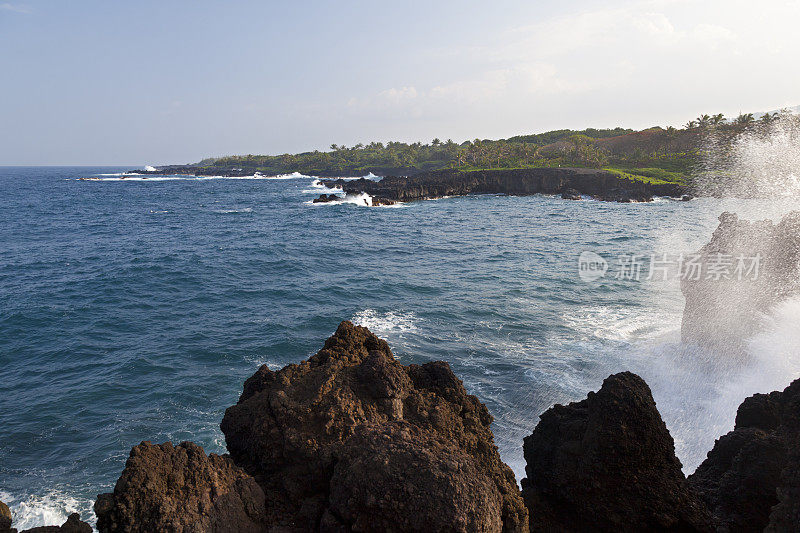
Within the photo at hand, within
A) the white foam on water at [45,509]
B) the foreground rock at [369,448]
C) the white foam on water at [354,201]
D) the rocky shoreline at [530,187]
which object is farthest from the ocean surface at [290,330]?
A: the white foam on water at [354,201]

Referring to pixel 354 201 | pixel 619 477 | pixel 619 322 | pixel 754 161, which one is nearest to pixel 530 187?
pixel 354 201

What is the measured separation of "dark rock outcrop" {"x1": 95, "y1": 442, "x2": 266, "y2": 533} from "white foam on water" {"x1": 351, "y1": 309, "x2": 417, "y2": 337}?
47.2 feet

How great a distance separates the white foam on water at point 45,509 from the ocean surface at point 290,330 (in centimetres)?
4

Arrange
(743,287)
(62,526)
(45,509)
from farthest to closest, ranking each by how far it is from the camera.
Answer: (743,287)
(45,509)
(62,526)

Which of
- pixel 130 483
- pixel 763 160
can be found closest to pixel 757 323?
pixel 130 483

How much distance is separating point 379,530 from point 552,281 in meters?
26.1

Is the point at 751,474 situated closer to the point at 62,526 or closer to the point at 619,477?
the point at 619,477

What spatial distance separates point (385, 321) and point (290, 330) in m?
4.64

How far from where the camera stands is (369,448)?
500 centimetres

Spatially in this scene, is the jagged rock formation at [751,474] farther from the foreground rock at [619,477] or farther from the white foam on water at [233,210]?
the white foam on water at [233,210]

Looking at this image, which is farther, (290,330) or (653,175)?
(653,175)

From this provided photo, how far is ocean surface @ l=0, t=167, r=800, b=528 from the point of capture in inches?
523

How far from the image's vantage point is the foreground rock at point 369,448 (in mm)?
Result: 4586

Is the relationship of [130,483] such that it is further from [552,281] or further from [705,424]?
[552,281]
